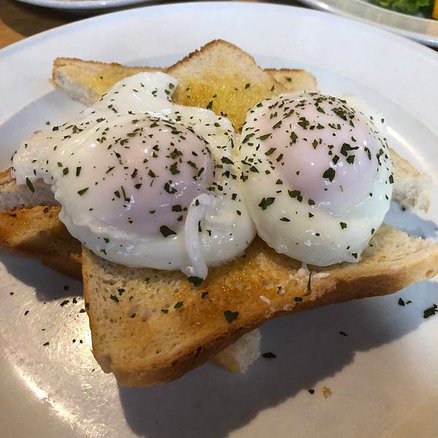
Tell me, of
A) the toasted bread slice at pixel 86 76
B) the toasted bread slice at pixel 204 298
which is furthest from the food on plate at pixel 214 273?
the toasted bread slice at pixel 86 76

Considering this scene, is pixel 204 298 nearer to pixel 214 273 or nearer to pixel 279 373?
pixel 214 273

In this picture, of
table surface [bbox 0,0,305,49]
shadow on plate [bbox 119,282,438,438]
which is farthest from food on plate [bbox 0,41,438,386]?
table surface [bbox 0,0,305,49]

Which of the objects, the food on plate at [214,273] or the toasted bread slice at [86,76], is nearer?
the food on plate at [214,273]

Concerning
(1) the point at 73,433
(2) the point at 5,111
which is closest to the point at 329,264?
(1) the point at 73,433

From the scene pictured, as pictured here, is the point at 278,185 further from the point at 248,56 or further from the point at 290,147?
the point at 248,56

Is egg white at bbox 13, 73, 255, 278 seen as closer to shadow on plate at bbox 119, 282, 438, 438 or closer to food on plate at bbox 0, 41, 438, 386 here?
food on plate at bbox 0, 41, 438, 386

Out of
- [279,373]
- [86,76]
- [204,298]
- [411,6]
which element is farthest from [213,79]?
[411,6]

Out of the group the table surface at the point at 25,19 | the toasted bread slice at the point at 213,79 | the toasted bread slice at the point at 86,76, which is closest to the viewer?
the toasted bread slice at the point at 213,79

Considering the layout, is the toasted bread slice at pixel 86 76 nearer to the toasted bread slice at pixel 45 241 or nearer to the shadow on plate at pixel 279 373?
the toasted bread slice at pixel 45 241
